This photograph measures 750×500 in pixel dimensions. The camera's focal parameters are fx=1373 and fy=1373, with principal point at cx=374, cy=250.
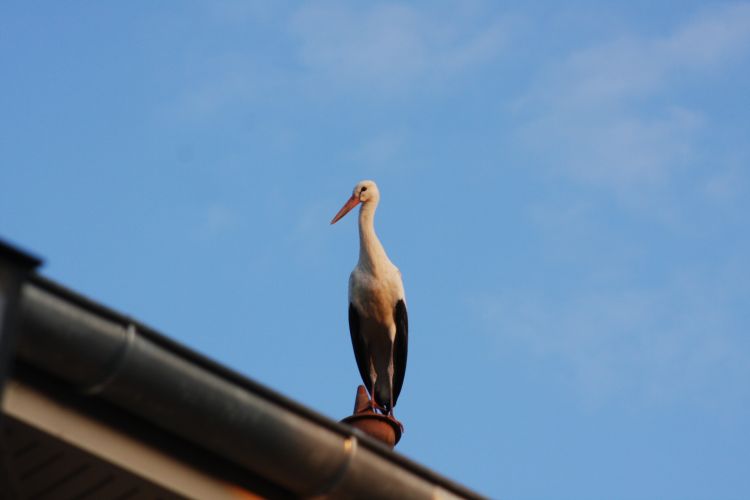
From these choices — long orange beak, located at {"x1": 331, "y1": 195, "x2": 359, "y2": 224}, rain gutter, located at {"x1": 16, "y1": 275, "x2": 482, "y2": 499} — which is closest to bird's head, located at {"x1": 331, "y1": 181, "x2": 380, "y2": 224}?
long orange beak, located at {"x1": 331, "y1": 195, "x2": 359, "y2": 224}

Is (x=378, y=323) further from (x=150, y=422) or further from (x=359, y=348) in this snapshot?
(x=150, y=422)

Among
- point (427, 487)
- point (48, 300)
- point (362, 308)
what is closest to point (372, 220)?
point (362, 308)

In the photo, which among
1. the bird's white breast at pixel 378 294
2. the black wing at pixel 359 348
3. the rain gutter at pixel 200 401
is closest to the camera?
the rain gutter at pixel 200 401

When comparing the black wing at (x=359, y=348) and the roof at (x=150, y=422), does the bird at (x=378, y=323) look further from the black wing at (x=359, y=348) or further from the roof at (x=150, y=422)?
the roof at (x=150, y=422)

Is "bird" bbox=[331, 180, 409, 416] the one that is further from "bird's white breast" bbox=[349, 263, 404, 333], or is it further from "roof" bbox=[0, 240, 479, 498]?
"roof" bbox=[0, 240, 479, 498]

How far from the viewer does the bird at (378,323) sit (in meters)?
12.1

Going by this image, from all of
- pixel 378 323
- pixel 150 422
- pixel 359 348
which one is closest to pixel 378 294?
pixel 378 323

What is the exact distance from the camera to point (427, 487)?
16.3 feet

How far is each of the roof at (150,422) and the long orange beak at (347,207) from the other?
825 centimetres

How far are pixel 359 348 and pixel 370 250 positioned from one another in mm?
881

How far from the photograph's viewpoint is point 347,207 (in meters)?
13.1

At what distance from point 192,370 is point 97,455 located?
402 mm

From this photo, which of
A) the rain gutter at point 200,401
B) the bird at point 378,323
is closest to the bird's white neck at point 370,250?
the bird at point 378,323

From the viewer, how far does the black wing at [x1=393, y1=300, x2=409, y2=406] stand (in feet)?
39.8
